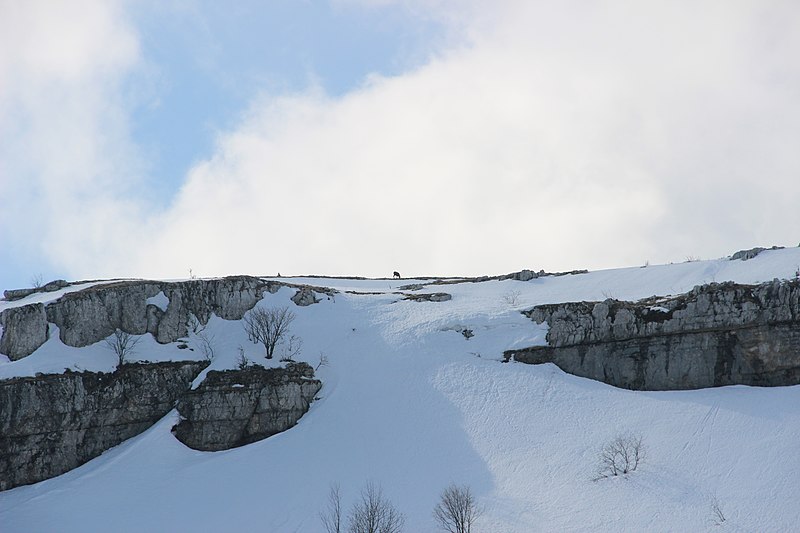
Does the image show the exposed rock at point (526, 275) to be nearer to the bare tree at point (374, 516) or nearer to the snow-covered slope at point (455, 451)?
the snow-covered slope at point (455, 451)

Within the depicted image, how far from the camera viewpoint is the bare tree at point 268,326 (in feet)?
179

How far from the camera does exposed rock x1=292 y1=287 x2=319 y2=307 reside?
61250 mm

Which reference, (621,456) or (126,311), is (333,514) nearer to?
(621,456)

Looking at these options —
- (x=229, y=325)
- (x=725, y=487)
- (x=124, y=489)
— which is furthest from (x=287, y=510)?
(x=725, y=487)

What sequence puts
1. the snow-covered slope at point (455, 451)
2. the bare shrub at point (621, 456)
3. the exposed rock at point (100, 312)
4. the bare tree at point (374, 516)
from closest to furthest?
1. the bare tree at point (374, 516)
2. the snow-covered slope at point (455, 451)
3. the bare shrub at point (621, 456)
4. the exposed rock at point (100, 312)

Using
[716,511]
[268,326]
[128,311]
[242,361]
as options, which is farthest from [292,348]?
[716,511]

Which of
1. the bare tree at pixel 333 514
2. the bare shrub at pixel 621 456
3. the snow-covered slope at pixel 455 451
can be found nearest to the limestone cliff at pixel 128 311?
the snow-covered slope at pixel 455 451

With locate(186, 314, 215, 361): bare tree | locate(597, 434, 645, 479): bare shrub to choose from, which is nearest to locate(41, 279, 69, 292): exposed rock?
locate(186, 314, 215, 361): bare tree

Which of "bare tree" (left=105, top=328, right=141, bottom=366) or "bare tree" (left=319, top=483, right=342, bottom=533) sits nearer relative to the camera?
"bare tree" (left=319, top=483, right=342, bottom=533)

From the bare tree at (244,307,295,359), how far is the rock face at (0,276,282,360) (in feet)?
6.32

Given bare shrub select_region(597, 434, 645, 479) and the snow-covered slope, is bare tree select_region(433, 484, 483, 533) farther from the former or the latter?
bare shrub select_region(597, 434, 645, 479)

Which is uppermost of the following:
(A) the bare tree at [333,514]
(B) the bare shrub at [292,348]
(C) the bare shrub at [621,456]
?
(B) the bare shrub at [292,348]

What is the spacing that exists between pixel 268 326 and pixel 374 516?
66.1 feet

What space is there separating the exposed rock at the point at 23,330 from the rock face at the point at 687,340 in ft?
110
